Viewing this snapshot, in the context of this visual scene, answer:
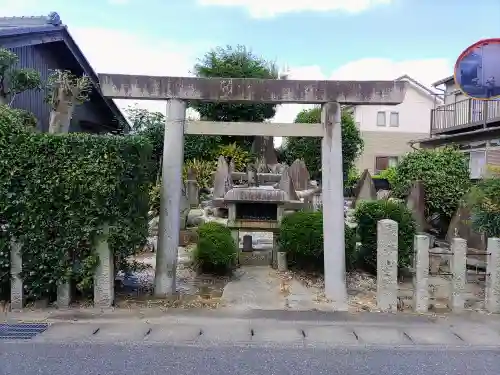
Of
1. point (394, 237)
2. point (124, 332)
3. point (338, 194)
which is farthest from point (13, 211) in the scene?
point (394, 237)

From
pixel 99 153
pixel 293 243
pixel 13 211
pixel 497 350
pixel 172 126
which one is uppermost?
pixel 172 126

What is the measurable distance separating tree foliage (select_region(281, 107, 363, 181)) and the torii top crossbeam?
15.1m

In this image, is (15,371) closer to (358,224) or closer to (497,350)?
(497,350)

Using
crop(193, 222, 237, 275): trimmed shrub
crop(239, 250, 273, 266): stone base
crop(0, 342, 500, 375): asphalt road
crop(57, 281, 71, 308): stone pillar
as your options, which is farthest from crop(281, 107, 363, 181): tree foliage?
crop(0, 342, 500, 375): asphalt road

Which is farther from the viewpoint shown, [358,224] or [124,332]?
[358,224]

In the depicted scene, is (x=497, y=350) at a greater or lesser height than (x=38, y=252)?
lesser

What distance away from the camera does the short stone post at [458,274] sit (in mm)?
6758

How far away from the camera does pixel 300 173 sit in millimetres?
16172

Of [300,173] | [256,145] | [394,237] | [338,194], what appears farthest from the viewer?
[256,145]

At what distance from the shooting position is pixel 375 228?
360 inches

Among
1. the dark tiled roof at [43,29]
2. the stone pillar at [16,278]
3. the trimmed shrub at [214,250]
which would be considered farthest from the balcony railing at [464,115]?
the stone pillar at [16,278]

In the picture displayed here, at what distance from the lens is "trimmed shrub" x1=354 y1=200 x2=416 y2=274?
906 cm

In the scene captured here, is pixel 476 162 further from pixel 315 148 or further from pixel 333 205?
pixel 333 205

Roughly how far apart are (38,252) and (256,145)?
Answer: 1570 centimetres
